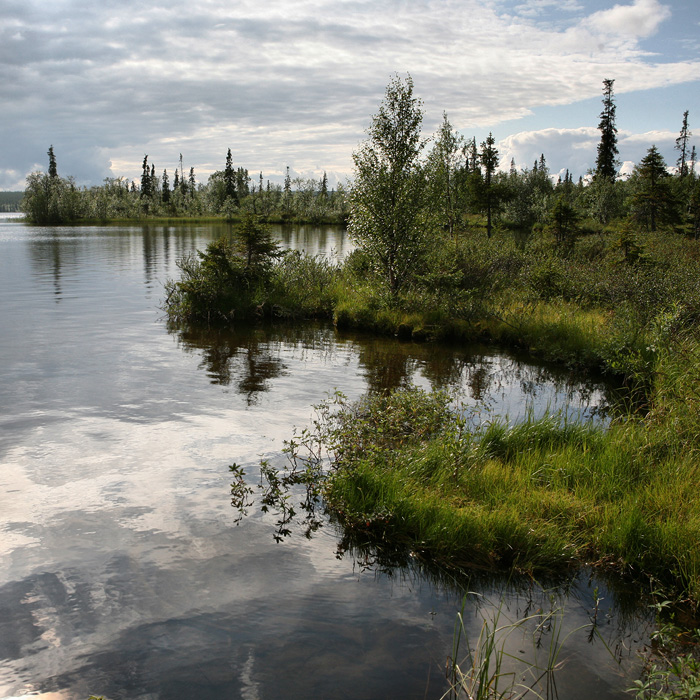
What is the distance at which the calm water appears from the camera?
5.43m

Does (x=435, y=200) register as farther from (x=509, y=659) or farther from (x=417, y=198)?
(x=509, y=659)

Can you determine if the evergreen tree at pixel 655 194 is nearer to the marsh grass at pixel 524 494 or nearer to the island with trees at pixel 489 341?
the island with trees at pixel 489 341

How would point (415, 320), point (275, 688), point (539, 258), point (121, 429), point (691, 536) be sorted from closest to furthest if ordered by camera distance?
point (275, 688)
point (691, 536)
point (121, 429)
point (415, 320)
point (539, 258)

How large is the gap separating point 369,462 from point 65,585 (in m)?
4.12

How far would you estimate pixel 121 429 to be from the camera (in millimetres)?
11805

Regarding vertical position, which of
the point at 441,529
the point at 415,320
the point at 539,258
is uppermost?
the point at 539,258

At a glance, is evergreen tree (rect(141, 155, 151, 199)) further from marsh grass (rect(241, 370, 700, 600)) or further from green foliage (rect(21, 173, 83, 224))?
marsh grass (rect(241, 370, 700, 600))

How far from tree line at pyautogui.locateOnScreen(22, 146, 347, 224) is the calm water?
9058 centimetres

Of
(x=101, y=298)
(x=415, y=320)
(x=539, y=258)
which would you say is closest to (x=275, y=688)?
(x=415, y=320)

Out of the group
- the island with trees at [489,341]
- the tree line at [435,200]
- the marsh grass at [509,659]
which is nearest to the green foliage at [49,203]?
the tree line at [435,200]

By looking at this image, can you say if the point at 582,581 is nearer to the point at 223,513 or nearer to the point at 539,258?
the point at 223,513

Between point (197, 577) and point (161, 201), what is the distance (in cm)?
13960

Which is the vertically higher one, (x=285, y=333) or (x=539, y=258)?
(x=539, y=258)

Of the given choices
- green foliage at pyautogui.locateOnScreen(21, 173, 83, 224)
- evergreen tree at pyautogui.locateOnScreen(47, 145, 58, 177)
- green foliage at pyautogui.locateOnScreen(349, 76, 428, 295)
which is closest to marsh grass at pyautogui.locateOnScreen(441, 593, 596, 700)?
green foliage at pyautogui.locateOnScreen(349, 76, 428, 295)
